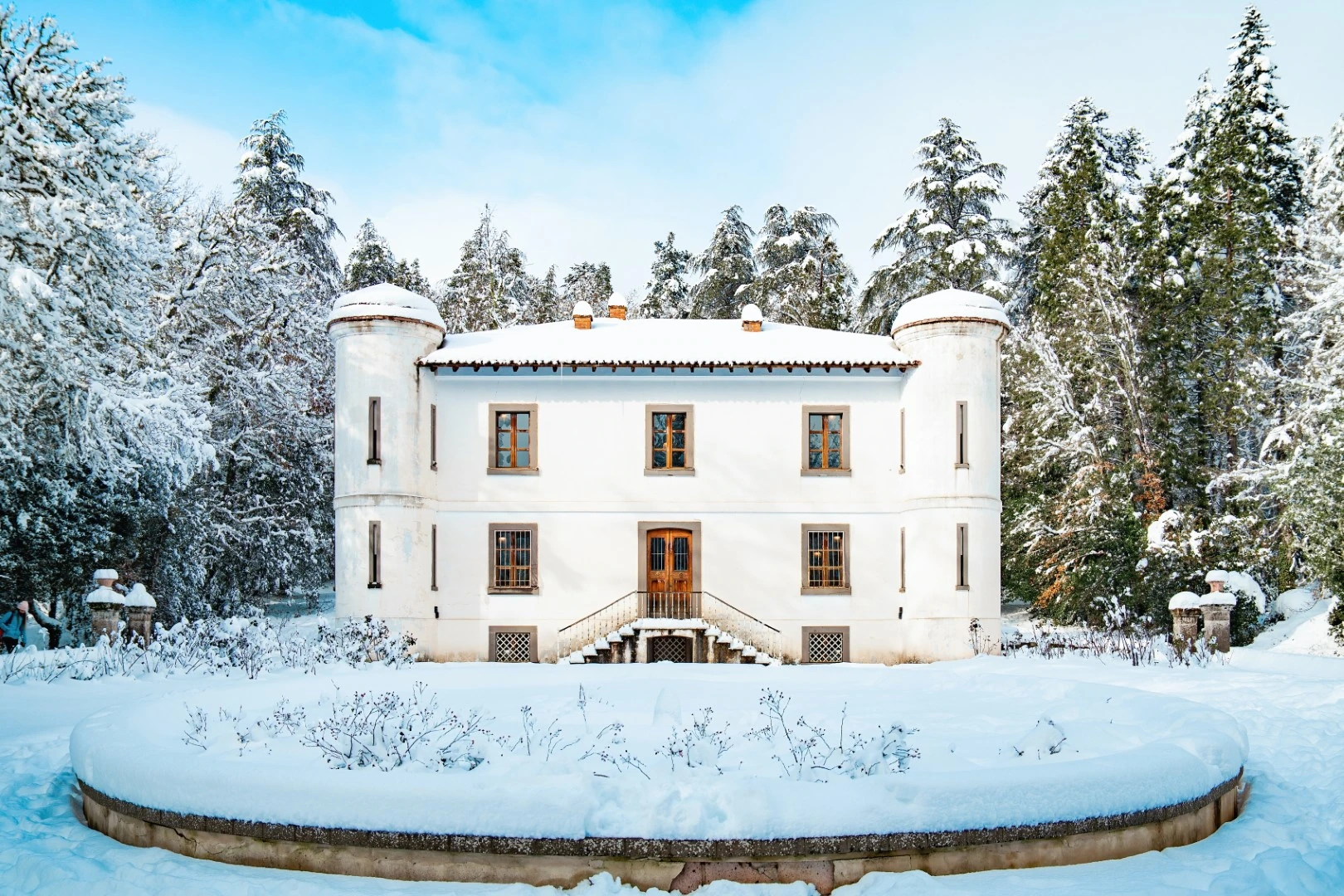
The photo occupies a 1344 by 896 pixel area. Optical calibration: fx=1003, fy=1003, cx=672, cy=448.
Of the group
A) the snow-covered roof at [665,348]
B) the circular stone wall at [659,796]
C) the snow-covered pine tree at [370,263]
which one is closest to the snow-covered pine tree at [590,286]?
the snow-covered pine tree at [370,263]

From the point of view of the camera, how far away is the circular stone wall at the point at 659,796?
634 centimetres

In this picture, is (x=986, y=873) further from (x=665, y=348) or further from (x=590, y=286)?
(x=590, y=286)

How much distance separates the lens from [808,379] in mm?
22859

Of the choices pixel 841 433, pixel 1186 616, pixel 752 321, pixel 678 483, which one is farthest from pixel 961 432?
pixel 678 483

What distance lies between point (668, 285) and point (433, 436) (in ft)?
→ 93.6

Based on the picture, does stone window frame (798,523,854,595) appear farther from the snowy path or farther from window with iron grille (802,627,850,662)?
the snowy path

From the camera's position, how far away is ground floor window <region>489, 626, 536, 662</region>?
2227cm

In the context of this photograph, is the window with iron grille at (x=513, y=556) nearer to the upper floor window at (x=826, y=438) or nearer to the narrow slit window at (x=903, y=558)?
the upper floor window at (x=826, y=438)

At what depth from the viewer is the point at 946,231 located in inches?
1294

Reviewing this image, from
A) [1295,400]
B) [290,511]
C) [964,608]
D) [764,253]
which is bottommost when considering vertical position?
[964,608]

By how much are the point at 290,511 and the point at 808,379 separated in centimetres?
1729

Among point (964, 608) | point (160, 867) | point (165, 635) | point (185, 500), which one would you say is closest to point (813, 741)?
point (160, 867)

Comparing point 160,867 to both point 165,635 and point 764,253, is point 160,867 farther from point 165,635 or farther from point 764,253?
point 764,253

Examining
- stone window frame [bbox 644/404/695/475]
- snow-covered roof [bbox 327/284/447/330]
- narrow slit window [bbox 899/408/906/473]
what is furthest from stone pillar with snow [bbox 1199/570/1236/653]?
snow-covered roof [bbox 327/284/447/330]
